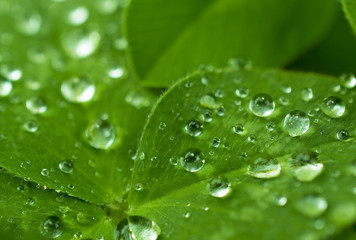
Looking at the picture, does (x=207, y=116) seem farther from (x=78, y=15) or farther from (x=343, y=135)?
(x=78, y=15)

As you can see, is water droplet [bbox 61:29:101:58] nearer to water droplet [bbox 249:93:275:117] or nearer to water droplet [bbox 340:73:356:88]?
water droplet [bbox 249:93:275:117]

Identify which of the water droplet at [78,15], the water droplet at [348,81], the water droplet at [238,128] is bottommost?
the water droplet at [238,128]

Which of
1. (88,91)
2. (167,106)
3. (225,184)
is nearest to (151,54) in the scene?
(88,91)

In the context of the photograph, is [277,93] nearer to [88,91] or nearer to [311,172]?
[311,172]

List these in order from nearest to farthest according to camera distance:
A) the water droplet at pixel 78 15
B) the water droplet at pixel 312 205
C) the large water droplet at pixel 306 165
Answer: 1. the water droplet at pixel 312 205
2. the large water droplet at pixel 306 165
3. the water droplet at pixel 78 15

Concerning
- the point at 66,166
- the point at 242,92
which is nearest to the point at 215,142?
the point at 242,92

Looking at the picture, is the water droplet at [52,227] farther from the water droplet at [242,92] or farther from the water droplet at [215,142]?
the water droplet at [242,92]

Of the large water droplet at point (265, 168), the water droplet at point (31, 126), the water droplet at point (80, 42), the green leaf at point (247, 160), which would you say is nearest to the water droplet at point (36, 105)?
the water droplet at point (31, 126)

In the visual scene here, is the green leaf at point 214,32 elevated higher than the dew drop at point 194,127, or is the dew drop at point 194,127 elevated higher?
the green leaf at point 214,32
